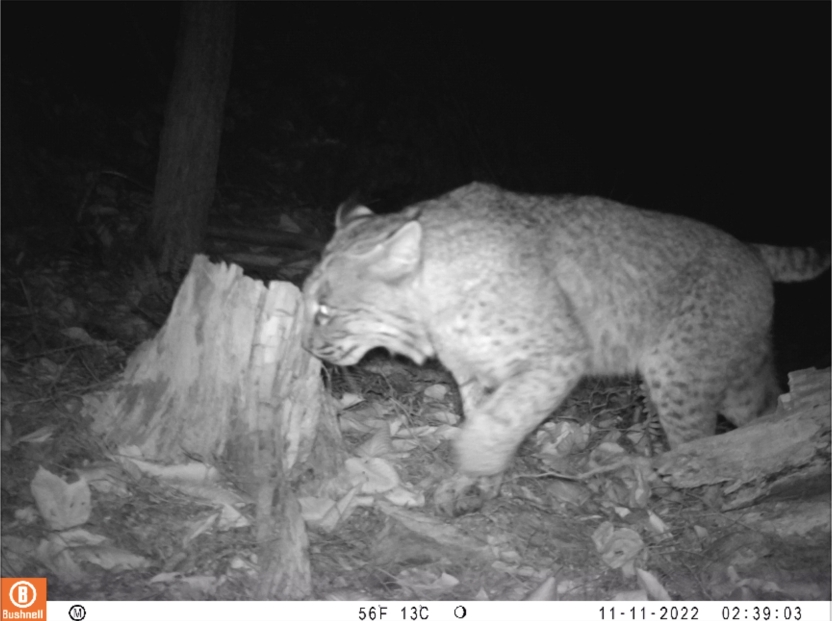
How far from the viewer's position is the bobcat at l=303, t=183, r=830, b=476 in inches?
169

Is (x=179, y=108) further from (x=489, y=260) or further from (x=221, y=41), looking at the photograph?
(x=489, y=260)

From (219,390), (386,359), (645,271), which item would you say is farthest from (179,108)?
(645,271)

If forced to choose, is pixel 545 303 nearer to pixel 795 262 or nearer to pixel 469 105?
pixel 795 262

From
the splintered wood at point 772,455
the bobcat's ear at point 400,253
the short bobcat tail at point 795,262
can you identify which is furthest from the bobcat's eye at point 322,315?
the short bobcat tail at point 795,262

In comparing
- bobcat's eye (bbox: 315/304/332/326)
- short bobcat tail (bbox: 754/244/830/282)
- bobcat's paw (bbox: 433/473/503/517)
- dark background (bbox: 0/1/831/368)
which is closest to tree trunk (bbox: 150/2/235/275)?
dark background (bbox: 0/1/831/368)

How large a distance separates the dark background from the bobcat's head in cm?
455

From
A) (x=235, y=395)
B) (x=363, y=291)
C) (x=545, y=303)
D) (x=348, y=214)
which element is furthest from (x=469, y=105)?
(x=235, y=395)

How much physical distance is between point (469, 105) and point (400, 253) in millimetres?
8513

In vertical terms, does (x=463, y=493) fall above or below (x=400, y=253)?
below

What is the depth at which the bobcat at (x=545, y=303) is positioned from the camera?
430 centimetres

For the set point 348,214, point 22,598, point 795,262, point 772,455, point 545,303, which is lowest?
point 22,598

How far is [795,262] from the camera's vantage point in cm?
520
